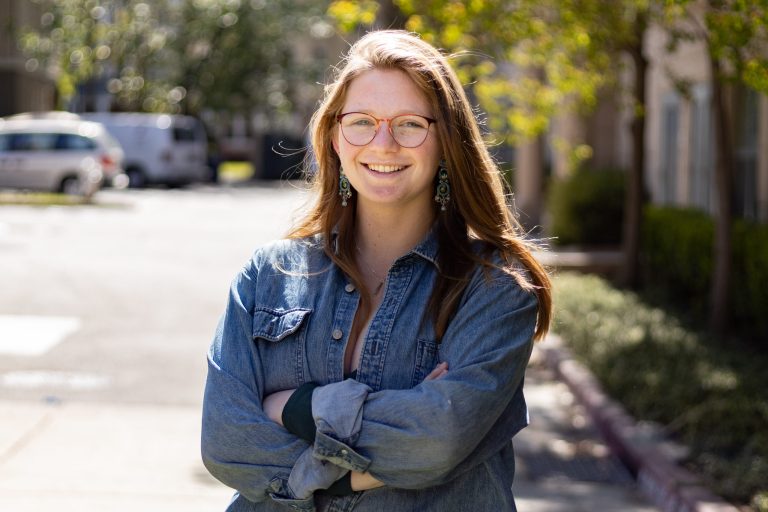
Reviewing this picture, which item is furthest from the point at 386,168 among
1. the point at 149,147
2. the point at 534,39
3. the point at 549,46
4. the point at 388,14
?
the point at 149,147

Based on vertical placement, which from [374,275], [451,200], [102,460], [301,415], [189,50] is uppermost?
[451,200]

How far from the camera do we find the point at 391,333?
2592 millimetres

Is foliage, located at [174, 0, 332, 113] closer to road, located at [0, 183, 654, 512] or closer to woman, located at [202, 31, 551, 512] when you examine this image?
road, located at [0, 183, 654, 512]

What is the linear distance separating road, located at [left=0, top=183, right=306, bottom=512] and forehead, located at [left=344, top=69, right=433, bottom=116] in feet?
1.53

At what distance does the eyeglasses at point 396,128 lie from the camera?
2.61 metres

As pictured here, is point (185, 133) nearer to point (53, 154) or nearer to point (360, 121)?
point (53, 154)

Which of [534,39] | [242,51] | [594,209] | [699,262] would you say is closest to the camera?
[534,39]

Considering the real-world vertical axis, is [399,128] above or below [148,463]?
above

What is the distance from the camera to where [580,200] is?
1730cm

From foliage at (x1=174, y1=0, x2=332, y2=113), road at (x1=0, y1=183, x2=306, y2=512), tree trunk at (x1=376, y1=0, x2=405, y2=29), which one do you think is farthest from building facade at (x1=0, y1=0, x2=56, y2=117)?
tree trunk at (x1=376, y1=0, x2=405, y2=29)

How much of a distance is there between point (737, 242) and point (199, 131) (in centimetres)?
2894

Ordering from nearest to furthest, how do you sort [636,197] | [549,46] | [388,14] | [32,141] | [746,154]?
1. [388,14]
2. [549,46]
3. [746,154]
4. [636,197]
5. [32,141]

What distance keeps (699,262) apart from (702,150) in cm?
282

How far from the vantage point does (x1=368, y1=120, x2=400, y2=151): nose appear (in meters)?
2.61
